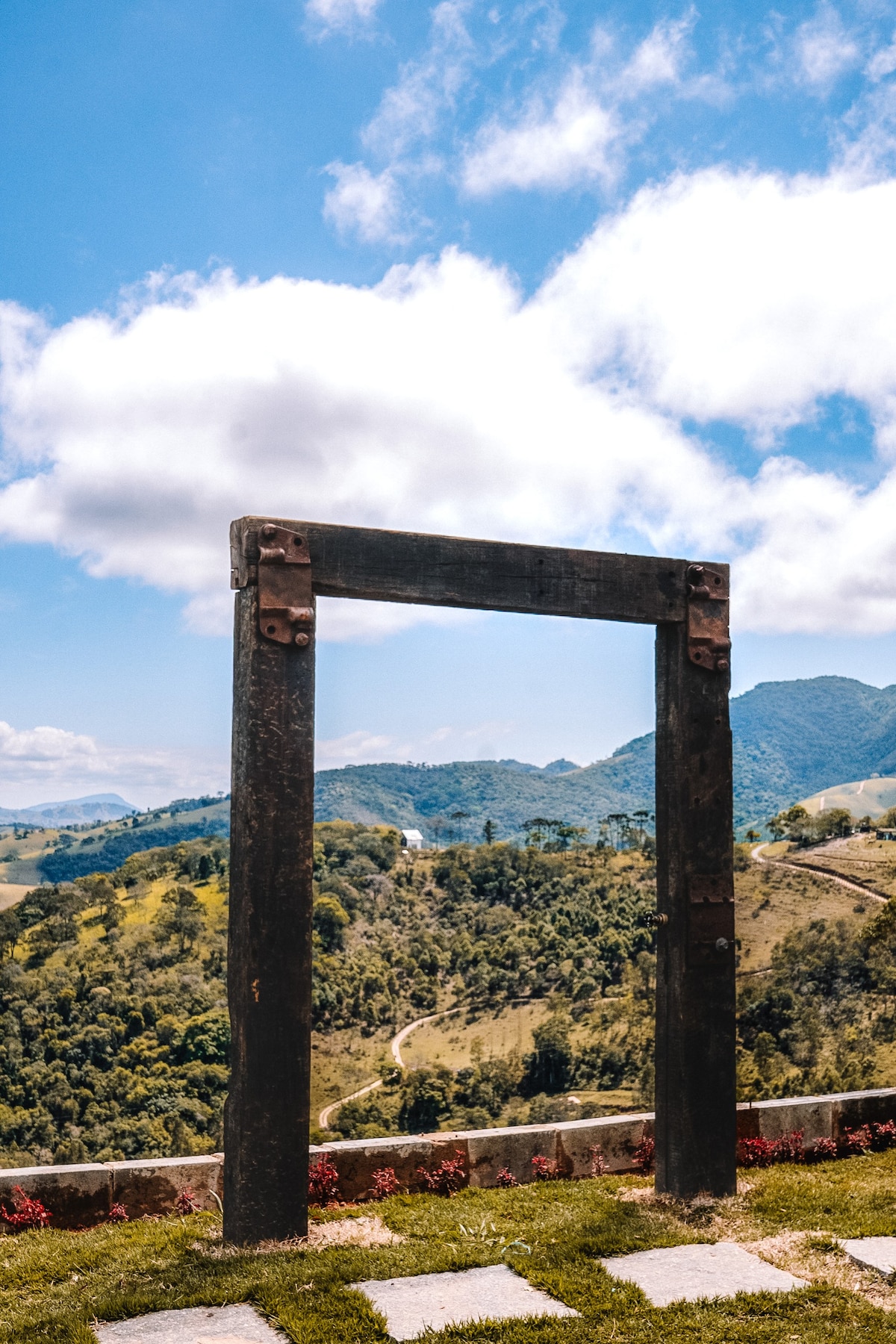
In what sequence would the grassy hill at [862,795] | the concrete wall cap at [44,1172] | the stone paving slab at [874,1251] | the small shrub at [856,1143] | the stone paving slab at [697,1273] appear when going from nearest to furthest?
the stone paving slab at [697,1273] → the stone paving slab at [874,1251] → the concrete wall cap at [44,1172] → the small shrub at [856,1143] → the grassy hill at [862,795]

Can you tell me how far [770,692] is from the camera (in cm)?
16075

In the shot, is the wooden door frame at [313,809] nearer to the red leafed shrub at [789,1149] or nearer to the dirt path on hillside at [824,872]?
the red leafed shrub at [789,1149]

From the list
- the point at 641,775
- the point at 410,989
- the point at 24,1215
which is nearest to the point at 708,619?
Result: the point at 24,1215

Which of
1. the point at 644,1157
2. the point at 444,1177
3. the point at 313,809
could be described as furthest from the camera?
the point at 644,1157

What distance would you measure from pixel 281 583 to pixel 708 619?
203 centimetres

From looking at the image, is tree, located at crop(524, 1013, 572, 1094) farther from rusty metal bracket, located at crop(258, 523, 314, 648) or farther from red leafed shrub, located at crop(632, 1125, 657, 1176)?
rusty metal bracket, located at crop(258, 523, 314, 648)

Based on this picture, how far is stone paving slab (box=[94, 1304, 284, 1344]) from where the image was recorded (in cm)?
296

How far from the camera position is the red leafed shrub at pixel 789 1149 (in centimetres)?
534

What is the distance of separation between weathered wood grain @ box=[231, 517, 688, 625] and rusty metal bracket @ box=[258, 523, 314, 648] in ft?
0.16

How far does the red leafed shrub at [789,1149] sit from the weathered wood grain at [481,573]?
112 inches

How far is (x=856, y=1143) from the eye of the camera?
18.3 feet

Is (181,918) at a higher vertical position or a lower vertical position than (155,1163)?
lower

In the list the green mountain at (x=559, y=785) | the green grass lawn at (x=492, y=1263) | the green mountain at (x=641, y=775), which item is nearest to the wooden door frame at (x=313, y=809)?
the green grass lawn at (x=492, y=1263)

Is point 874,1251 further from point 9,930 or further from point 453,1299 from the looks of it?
point 9,930
